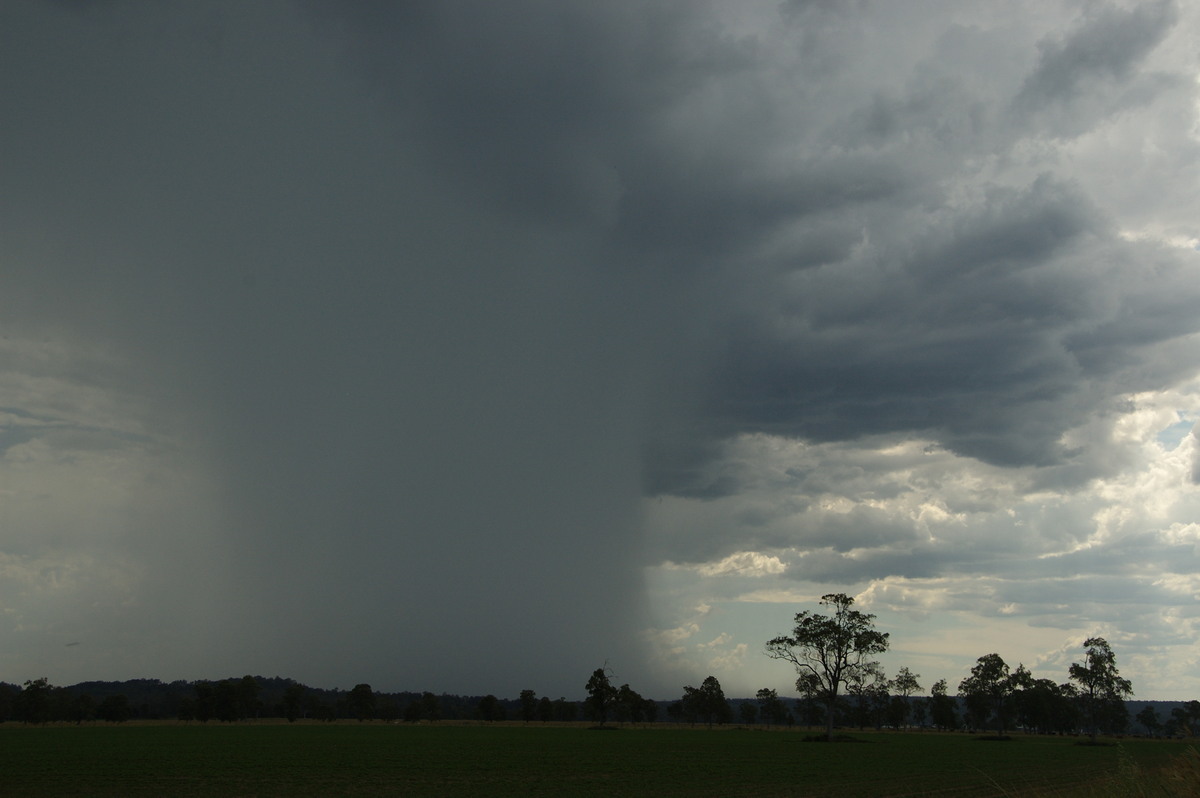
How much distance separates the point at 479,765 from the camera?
56406mm

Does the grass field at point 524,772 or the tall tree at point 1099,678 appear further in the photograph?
the tall tree at point 1099,678

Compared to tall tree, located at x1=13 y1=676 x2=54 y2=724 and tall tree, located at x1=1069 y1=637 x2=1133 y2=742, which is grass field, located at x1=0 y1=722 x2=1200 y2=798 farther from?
tall tree, located at x1=13 y1=676 x2=54 y2=724

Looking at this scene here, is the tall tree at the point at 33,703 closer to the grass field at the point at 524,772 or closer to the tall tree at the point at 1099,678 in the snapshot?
the grass field at the point at 524,772

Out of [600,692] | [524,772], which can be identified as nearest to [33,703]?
[600,692]

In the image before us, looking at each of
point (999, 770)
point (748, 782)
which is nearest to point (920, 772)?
point (999, 770)

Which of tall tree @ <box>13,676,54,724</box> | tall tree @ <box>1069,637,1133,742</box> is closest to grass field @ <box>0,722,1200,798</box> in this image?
tall tree @ <box>1069,637,1133,742</box>

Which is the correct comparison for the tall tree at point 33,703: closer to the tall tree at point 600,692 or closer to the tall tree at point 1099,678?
the tall tree at point 600,692

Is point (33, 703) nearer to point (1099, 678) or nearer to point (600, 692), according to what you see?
point (600, 692)

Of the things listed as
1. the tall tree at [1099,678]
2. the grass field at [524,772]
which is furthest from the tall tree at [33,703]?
the tall tree at [1099,678]

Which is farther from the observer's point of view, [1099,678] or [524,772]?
[1099,678]

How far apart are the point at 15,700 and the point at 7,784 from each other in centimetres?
17236

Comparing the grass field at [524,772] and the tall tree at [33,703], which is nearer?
the grass field at [524,772]

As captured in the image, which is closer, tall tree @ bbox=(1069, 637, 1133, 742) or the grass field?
the grass field

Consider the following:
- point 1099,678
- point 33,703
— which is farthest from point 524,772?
point 33,703
